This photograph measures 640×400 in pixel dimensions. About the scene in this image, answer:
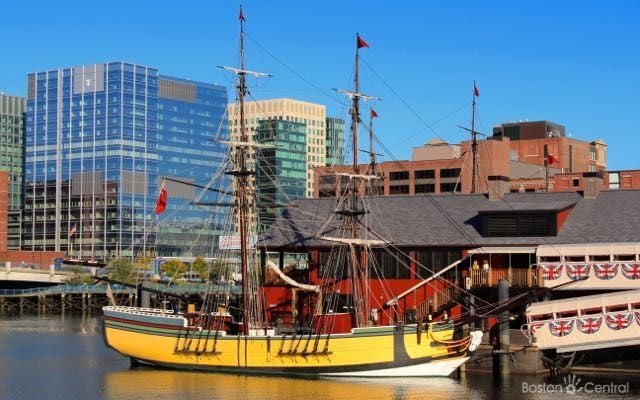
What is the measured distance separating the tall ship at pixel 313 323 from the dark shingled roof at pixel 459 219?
1.07 metres

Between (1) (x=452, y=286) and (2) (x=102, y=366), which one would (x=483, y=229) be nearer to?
(1) (x=452, y=286)

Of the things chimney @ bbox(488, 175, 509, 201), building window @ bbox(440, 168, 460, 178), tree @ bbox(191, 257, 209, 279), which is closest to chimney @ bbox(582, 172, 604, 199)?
chimney @ bbox(488, 175, 509, 201)

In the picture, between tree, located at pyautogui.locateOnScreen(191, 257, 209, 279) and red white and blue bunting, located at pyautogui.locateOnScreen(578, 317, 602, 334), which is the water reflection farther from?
tree, located at pyautogui.locateOnScreen(191, 257, 209, 279)

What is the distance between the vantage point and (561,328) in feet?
185

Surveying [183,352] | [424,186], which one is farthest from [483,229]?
[424,186]

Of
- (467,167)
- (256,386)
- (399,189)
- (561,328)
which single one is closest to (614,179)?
(467,167)

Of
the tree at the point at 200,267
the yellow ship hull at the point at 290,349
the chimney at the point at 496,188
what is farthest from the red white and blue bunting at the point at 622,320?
the tree at the point at 200,267

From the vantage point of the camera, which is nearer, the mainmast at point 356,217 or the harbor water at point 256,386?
the harbor water at point 256,386

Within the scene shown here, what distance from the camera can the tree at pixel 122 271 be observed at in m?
162

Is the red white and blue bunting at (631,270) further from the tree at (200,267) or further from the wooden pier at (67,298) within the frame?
the tree at (200,267)

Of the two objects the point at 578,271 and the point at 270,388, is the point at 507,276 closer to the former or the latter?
the point at 578,271

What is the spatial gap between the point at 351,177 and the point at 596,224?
47.0 feet

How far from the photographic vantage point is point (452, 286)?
208 ft

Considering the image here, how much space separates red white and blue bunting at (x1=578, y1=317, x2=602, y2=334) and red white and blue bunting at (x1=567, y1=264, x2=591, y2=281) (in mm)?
3568
